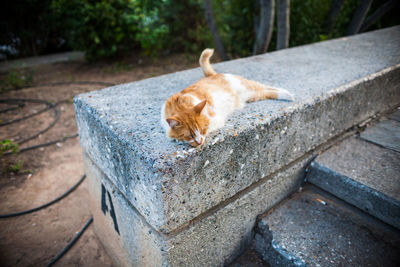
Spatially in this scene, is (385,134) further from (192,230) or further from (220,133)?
(192,230)

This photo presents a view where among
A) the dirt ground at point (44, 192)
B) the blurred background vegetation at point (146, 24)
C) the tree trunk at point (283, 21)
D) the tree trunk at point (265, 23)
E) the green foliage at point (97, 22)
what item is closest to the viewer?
the dirt ground at point (44, 192)

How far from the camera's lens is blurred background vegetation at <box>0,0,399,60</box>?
4.10 metres

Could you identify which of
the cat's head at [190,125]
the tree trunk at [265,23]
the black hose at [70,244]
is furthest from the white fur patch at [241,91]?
the tree trunk at [265,23]

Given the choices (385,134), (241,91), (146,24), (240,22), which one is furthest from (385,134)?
(146,24)

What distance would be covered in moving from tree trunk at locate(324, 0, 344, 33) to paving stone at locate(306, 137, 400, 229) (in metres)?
2.75

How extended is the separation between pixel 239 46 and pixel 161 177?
4.16 m

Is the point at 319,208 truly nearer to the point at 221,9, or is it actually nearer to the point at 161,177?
the point at 161,177

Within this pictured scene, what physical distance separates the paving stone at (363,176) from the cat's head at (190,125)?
1.03 metres

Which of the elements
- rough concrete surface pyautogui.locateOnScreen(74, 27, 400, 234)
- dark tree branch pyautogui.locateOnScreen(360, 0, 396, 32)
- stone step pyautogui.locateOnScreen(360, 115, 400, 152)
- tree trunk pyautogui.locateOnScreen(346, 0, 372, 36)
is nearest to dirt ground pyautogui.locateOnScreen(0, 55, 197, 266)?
rough concrete surface pyautogui.locateOnScreen(74, 27, 400, 234)

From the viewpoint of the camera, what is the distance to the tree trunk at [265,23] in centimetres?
314

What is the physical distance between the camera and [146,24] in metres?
5.02

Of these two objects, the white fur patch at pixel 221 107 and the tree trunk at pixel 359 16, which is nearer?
the white fur patch at pixel 221 107

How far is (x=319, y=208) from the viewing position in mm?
1631

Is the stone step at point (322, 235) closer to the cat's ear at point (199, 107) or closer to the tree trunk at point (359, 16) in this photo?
the cat's ear at point (199, 107)
